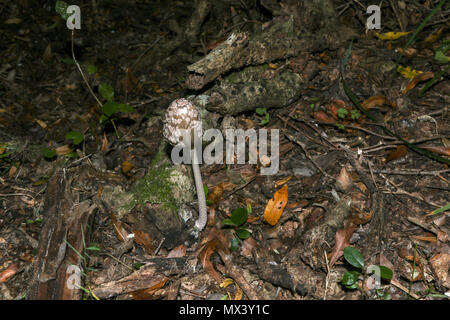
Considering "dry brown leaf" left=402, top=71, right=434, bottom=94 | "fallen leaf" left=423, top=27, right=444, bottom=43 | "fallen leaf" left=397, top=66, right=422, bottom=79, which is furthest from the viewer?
"fallen leaf" left=423, top=27, right=444, bottom=43

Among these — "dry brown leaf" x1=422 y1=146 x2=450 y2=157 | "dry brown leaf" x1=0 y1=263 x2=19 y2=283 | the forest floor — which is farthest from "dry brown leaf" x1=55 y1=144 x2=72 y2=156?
"dry brown leaf" x1=422 y1=146 x2=450 y2=157

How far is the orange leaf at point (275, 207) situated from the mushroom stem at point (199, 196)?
631 millimetres

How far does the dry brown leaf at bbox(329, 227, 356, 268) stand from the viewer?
302 centimetres

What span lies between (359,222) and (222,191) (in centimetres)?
144

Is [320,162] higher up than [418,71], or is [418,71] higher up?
[418,71]

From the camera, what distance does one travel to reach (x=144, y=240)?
3393 millimetres

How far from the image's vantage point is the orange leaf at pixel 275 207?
3.40 m

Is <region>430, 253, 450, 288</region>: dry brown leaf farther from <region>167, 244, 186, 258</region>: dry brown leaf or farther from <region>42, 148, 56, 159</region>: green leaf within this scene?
<region>42, 148, 56, 159</region>: green leaf

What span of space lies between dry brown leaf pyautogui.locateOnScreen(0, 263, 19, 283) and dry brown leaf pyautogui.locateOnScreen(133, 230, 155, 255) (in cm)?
114

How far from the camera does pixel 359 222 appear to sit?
10.8 ft

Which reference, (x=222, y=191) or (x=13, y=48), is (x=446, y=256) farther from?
(x=13, y=48)

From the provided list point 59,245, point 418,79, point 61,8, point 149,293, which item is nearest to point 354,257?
point 149,293

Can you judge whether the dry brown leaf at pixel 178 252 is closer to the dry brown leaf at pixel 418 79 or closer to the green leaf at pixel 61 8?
the green leaf at pixel 61 8

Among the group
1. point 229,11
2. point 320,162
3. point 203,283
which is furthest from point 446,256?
point 229,11
